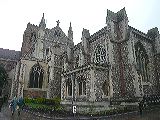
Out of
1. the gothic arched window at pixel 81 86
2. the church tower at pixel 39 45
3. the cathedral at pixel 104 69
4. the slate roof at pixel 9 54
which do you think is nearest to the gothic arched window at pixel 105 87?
the cathedral at pixel 104 69

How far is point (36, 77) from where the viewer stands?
120 ft

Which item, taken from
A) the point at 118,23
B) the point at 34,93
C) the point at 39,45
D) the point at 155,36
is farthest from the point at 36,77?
the point at 155,36

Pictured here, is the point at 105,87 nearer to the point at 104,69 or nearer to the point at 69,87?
the point at 104,69

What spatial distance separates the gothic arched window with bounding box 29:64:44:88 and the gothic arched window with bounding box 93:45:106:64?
42.5 feet

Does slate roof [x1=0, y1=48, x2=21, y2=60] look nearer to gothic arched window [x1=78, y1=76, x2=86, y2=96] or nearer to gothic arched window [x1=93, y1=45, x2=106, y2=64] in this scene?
gothic arched window [x1=93, y1=45, x2=106, y2=64]

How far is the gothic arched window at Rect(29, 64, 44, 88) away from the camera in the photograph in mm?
35853

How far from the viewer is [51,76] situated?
117 feet

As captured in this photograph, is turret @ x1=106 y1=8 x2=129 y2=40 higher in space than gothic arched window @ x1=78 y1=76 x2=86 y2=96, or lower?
higher

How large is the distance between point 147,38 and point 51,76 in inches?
759

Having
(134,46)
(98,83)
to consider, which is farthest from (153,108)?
(134,46)

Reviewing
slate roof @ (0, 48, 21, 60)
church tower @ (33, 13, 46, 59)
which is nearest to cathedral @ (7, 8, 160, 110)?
church tower @ (33, 13, 46, 59)

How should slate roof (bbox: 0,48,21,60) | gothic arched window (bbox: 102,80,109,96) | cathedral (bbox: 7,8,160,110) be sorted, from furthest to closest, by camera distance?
slate roof (bbox: 0,48,21,60) → gothic arched window (bbox: 102,80,109,96) → cathedral (bbox: 7,8,160,110)

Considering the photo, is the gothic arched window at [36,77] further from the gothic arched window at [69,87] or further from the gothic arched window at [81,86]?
the gothic arched window at [81,86]

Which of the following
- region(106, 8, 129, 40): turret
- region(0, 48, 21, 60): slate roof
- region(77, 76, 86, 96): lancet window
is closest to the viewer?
region(77, 76, 86, 96): lancet window
